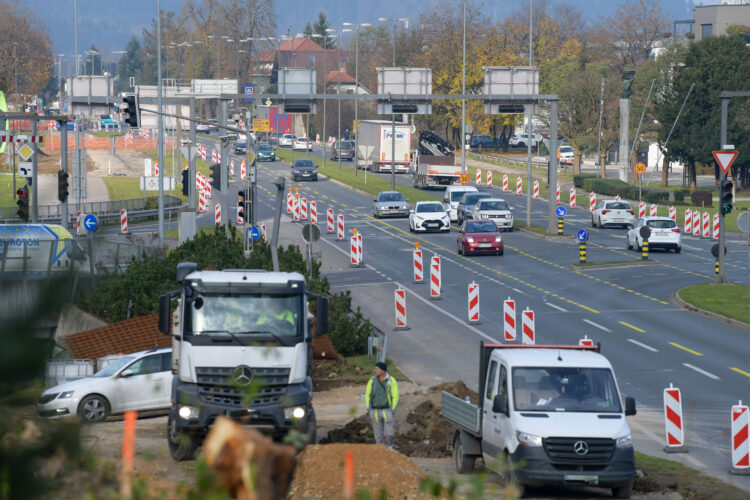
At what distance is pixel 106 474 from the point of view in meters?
3.60

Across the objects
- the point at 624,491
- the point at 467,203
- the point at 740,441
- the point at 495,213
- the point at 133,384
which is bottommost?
the point at 133,384

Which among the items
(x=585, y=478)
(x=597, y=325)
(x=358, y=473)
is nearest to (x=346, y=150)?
(x=597, y=325)

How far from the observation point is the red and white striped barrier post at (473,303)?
29.2 metres

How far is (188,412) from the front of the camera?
568 inches

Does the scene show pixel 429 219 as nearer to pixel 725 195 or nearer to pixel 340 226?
pixel 340 226

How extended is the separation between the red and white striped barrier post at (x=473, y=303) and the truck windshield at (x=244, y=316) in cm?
1453

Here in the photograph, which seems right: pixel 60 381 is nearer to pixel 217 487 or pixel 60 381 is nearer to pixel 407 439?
pixel 217 487

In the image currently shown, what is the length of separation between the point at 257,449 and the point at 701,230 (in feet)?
173

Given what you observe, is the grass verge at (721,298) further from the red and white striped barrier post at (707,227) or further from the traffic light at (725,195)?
the red and white striped barrier post at (707,227)

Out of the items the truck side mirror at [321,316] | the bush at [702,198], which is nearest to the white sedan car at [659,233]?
the bush at [702,198]

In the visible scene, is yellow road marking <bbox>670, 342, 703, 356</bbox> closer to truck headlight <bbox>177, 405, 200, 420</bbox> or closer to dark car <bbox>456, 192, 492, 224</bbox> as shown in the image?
truck headlight <bbox>177, 405, 200, 420</bbox>

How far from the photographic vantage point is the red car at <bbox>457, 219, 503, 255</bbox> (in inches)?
1718

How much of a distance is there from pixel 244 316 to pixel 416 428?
479 cm

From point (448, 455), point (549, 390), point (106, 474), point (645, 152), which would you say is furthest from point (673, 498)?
point (645, 152)
